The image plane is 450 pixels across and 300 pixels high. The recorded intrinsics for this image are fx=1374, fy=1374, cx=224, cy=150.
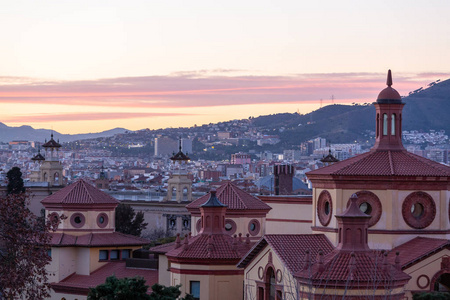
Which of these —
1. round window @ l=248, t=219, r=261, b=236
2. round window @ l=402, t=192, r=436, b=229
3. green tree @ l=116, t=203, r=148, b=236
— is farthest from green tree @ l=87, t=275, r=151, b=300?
green tree @ l=116, t=203, r=148, b=236

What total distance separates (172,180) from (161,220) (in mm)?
3545

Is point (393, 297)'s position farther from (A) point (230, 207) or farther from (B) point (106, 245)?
(B) point (106, 245)

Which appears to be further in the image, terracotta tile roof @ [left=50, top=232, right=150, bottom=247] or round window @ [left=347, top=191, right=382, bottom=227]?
terracotta tile roof @ [left=50, top=232, right=150, bottom=247]

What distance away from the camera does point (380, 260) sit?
139 feet

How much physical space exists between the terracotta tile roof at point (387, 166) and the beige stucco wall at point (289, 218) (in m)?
11.1

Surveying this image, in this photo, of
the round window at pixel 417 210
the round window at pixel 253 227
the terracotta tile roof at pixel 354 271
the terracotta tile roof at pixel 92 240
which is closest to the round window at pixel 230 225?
the round window at pixel 253 227

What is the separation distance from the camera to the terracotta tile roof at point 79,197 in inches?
2586

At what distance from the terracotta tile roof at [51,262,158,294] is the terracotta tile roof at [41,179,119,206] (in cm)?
320

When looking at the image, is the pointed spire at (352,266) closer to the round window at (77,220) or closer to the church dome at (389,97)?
the church dome at (389,97)

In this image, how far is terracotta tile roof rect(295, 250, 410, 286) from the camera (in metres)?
41.3

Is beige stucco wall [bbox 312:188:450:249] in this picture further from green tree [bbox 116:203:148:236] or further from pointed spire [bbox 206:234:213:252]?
green tree [bbox 116:203:148:236]

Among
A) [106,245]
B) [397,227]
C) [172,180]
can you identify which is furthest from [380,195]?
[172,180]

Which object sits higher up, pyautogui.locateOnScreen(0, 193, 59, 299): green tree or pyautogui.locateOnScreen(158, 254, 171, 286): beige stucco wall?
pyautogui.locateOnScreen(0, 193, 59, 299): green tree

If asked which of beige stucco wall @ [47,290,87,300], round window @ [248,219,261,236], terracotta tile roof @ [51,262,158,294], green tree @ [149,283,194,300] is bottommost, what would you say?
beige stucco wall @ [47,290,87,300]
